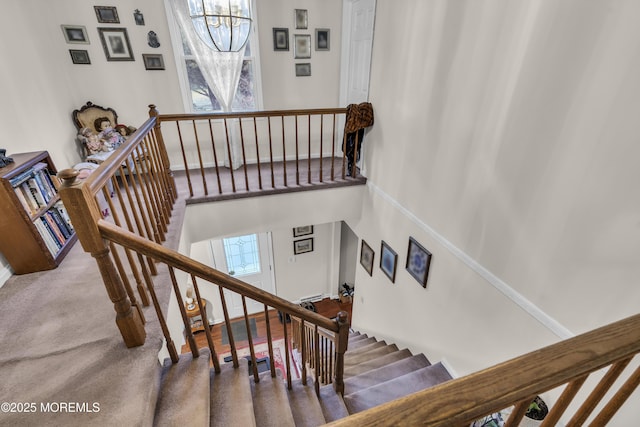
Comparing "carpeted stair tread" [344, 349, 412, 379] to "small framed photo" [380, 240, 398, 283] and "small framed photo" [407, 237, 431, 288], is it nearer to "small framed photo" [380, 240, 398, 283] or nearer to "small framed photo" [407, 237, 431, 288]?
"small framed photo" [380, 240, 398, 283]

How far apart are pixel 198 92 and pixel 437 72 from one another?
3.06 m

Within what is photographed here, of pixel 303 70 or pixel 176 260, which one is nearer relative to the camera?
pixel 176 260

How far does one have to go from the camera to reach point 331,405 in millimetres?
2176

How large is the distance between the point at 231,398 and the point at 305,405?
586mm

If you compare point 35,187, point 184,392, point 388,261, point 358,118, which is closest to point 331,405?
point 184,392

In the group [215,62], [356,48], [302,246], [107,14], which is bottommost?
[302,246]

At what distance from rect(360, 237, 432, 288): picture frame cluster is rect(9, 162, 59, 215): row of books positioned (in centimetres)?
Result: 294

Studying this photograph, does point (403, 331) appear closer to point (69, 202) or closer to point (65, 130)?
point (69, 202)

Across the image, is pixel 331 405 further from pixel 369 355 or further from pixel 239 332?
pixel 239 332

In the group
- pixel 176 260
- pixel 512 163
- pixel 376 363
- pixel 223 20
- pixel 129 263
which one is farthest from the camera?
pixel 376 363

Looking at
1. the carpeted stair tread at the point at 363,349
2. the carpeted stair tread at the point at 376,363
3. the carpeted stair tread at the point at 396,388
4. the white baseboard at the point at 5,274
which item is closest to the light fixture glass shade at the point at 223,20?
the white baseboard at the point at 5,274

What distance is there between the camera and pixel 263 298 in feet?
5.15

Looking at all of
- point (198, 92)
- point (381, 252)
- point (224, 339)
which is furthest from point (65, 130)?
point (224, 339)

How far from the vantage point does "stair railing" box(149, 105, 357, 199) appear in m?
3.47
